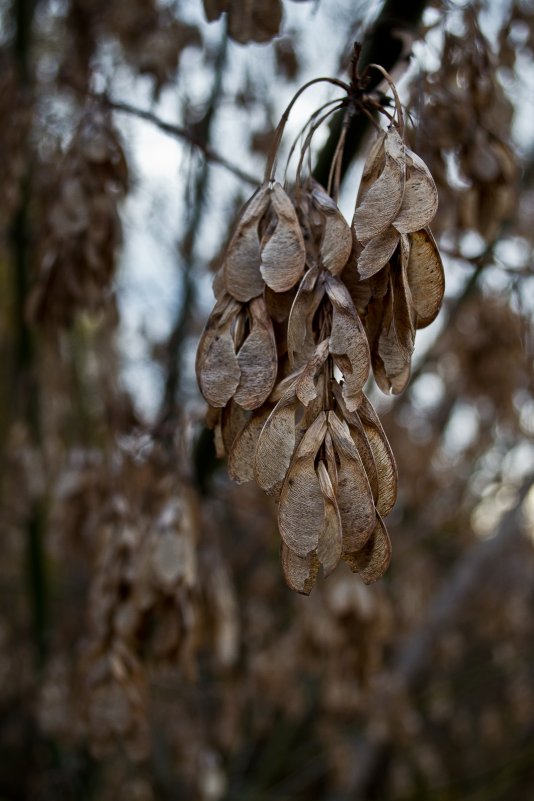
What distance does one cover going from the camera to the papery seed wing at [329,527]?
2.19 feet

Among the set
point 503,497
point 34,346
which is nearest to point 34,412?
point 34,346

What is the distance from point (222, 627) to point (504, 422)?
176 cm

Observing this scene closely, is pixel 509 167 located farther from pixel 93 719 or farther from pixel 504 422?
pixel 504 422

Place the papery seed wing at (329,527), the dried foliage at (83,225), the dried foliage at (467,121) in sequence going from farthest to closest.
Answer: the dried foliage at (83,225)
the dried foliage at (467,121)
the papery seed wing at (329,527)

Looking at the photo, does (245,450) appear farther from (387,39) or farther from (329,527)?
(387,39)

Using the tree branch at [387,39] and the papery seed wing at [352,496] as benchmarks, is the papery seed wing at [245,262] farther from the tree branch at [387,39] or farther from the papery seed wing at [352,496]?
the tree branch at [387,39]

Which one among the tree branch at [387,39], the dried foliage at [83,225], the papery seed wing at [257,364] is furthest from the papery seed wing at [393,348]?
the dried foliage at [83,225]

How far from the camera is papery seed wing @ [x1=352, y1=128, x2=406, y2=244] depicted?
0.72 metres

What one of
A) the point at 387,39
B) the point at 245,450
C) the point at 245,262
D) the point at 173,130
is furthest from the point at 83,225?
the point at 245,450

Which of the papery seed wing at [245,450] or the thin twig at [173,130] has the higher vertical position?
the thin twig at [173,130]

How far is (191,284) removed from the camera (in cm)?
326

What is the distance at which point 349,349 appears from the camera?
0.70m

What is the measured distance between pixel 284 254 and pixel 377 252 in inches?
4.1

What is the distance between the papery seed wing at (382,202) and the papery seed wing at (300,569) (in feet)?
0.98
